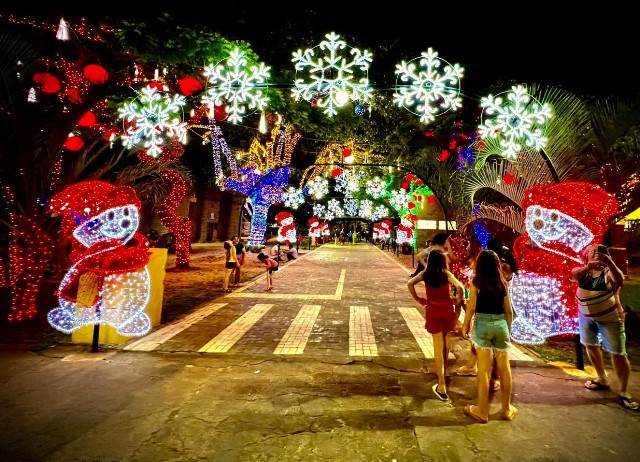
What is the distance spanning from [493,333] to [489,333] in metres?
0.04

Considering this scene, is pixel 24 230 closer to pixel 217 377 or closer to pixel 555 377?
pixel 217 377

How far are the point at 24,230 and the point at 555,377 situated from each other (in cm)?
1041

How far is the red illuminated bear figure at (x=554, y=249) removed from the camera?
6.04 m

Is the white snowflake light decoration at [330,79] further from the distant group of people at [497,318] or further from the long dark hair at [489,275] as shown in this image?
the long dark hair at [489,275]

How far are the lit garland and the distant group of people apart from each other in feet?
45.3

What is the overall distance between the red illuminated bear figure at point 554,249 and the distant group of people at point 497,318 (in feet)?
4.94

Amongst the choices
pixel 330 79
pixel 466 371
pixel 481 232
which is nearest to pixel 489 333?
pixel 466 371

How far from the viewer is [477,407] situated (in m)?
3.99

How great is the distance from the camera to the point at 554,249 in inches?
255

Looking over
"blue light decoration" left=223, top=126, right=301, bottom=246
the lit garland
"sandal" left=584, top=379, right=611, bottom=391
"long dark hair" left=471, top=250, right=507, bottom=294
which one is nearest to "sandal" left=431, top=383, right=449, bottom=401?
"long dark hair" left=471, top=250, right=507, bottom=294

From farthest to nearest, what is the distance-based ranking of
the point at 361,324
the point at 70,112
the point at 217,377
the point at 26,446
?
1. the point at 361,324
2. the point at 70,112
3. the point at 217,377
4. the point at 26,446

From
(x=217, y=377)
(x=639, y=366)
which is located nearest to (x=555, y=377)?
(x=639, y=366)

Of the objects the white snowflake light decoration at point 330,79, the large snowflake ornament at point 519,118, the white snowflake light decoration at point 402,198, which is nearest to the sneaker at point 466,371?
the large snowflake ornament at point 519,118

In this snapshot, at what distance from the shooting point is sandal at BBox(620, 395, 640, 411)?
4207 mm
